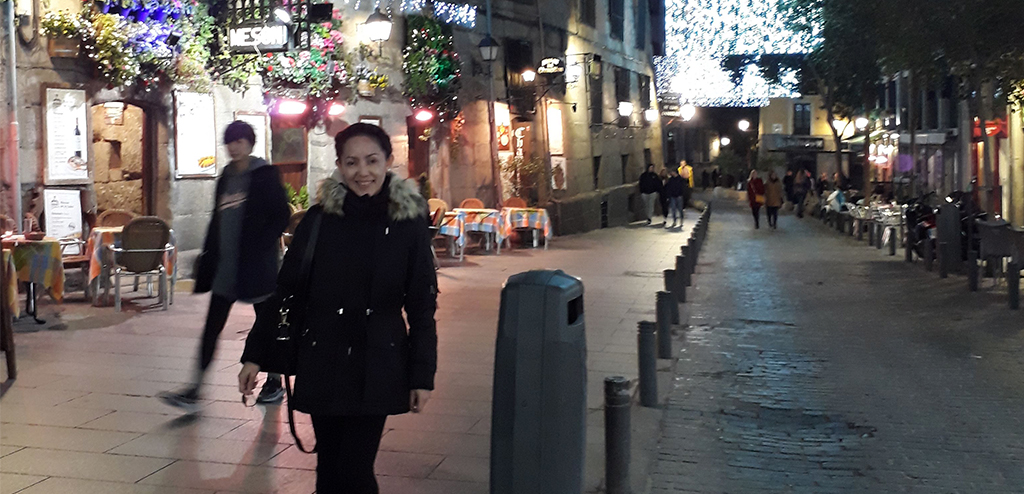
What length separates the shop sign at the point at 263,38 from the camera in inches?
527

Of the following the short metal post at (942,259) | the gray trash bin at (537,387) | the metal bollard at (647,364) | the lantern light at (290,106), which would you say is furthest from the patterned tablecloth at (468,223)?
the gray trash bin at (537,387)

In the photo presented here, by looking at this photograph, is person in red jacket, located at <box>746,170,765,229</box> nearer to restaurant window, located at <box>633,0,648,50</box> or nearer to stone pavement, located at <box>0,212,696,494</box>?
restaurant window, located at <box>633,0,648,50</box>

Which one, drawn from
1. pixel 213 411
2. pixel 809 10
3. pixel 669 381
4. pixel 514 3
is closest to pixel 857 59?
pixel 809 10

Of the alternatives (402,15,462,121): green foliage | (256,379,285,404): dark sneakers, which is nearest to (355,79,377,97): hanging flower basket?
(402,15,462,121): green foliage

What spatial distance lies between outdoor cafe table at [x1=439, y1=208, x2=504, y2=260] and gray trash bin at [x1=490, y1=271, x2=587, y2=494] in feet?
41.5

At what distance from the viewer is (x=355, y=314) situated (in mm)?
3451

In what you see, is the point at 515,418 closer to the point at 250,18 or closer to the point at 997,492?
the point at 997,492

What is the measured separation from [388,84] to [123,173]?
15.9 ft

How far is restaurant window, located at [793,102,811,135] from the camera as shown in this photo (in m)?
67.8

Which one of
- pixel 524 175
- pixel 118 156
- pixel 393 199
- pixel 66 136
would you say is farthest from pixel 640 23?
pixel 393 199

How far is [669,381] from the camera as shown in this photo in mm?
7922

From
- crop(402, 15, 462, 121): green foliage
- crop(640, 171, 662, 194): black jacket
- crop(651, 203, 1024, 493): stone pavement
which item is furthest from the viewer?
crop(640, 171, 662, 194): black jacket

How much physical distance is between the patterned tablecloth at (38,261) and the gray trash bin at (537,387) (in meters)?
6.79

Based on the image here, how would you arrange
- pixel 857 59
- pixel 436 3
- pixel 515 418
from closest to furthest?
1. pixel 515 418
2. pixel 436 3
3. pixel 857 59
